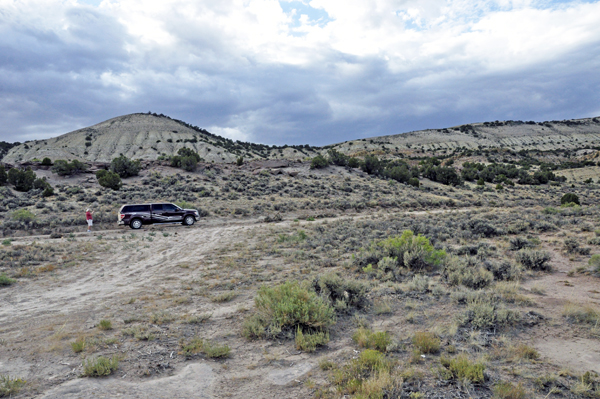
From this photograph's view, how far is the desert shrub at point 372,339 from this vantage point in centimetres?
527

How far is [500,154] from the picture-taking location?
7806cm

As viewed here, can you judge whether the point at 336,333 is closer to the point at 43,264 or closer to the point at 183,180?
the point at 43,264

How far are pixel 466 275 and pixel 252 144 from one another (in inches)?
3824

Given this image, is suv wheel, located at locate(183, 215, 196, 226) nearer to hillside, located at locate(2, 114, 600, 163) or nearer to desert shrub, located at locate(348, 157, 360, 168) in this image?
desert shrub, located at locate(348, 157, 360, 168)

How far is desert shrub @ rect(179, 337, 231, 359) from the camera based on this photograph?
532 centimetres

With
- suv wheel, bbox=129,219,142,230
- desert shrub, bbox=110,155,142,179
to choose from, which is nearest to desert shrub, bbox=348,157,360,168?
desert shrub, bbox=110,155,142,179

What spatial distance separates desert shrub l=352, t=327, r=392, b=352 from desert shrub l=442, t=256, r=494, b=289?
345 cm

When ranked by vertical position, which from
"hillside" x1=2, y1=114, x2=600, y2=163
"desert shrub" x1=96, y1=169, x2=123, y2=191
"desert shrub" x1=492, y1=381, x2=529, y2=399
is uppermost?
"hillside" x1=2, y1=114, x2=600, y2=163

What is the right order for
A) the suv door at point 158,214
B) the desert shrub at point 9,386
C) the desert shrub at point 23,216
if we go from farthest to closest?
1. the suv door at point 158,214
2. the desert shrub at point 23,216
3. the desert shrub at point 9,386

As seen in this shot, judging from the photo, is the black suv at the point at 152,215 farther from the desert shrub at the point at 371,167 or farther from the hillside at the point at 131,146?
the hillside at the point at 131,146

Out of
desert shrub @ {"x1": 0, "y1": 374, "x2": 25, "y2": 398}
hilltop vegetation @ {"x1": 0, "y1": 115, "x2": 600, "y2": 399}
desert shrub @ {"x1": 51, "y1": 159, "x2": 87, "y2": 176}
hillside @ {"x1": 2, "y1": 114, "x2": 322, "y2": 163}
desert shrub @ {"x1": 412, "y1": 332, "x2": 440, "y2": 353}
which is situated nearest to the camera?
desert shrub @ {"x1": 0, "y1": 374, "x2": 25, "y2": 398}

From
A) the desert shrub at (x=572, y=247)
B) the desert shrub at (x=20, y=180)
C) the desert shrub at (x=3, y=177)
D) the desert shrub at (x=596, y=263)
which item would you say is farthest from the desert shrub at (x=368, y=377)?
the desert shrub at (x=3, y=177)

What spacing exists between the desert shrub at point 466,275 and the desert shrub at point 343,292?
2.39 metres

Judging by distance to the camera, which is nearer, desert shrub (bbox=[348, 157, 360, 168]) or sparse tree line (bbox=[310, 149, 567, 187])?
sparse tree line (bbox=[310, 149, 567, 187])
